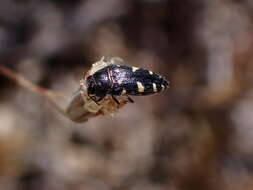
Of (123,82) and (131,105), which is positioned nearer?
(123,82)

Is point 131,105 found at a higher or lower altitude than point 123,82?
higher

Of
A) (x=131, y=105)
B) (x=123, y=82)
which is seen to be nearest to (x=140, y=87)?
(x=123, y=82)

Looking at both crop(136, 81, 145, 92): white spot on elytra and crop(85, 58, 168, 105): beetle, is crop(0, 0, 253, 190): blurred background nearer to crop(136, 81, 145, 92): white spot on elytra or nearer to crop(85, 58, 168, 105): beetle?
crop(85, 58, 168, 105): beetle

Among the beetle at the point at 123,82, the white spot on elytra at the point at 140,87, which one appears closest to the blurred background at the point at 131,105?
the beetle at the point at 123,82

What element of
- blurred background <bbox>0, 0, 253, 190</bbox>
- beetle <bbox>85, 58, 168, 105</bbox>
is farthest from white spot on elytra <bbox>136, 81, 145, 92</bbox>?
blurred background <bbox>0, 0, 253, 190</bbox>

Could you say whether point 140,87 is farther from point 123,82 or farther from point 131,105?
point 131,105

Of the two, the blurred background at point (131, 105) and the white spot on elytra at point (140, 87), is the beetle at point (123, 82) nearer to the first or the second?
the white spot on elytra at point (140, 87)

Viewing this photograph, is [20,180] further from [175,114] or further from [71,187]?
[175,114]
